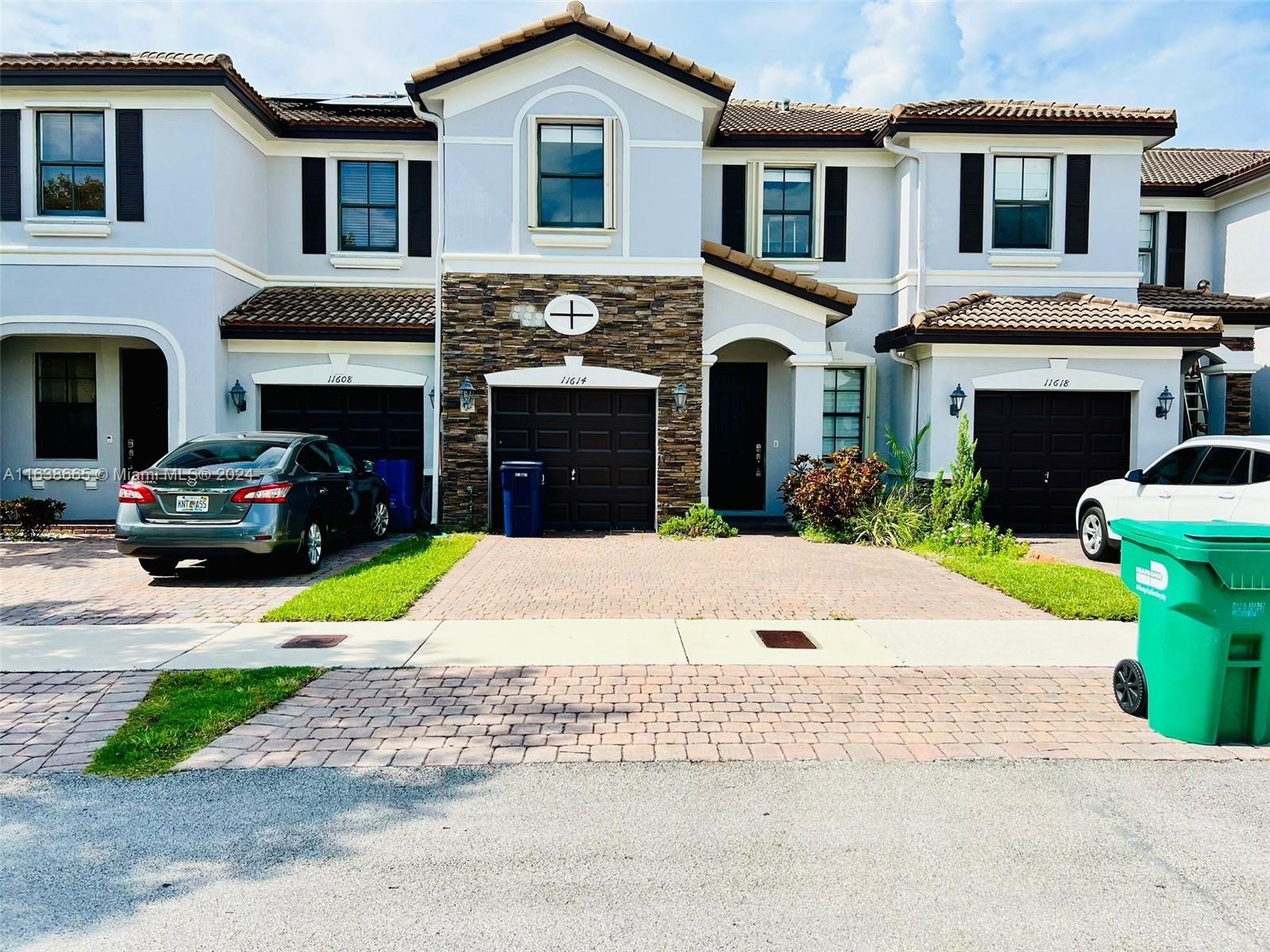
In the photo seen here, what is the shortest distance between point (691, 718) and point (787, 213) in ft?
42.4

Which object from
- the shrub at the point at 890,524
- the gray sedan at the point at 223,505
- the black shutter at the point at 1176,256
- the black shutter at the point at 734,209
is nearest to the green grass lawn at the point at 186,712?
the gray sedan at the point at 223,505

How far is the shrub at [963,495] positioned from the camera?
44.4 ft

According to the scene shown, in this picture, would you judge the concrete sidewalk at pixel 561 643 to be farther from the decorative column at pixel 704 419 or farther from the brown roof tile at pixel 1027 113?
the brown roof tile at pixel 1027 113

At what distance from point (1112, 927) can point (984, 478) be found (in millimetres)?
12199

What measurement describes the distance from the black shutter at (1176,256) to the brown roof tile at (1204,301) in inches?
19.6

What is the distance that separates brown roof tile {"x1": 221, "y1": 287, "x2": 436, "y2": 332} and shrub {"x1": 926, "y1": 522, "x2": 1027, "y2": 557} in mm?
8724

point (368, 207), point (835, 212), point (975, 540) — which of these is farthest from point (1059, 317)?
point (368, 207)

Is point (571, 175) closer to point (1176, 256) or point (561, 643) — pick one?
point (561, 643)

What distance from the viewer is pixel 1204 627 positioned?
5.25m

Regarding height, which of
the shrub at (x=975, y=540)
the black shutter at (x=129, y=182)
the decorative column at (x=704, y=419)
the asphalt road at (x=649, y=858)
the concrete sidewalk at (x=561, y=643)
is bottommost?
the asphalt road at (x=649, y=858)

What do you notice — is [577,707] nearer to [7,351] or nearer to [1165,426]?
[1165,426]

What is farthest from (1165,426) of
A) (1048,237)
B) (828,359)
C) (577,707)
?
(577,707)

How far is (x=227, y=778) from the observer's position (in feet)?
15.9

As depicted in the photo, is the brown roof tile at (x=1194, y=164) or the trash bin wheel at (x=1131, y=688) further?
the brown roof tile at (x=1194, y=164)
